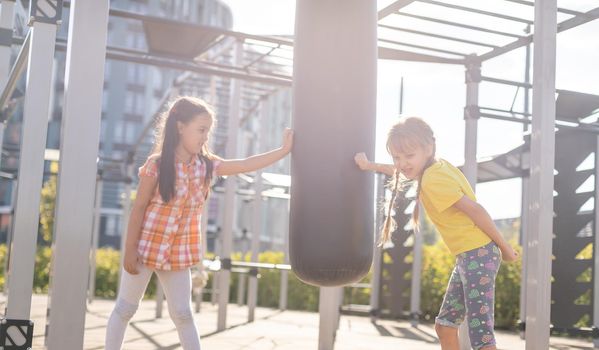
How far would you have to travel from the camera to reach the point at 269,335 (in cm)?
666

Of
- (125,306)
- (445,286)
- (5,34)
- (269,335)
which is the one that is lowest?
(269,335)

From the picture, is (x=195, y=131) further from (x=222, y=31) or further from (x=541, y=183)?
(x=222, y=31)

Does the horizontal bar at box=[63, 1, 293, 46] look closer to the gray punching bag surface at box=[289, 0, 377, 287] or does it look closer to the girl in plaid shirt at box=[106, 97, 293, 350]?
the girl in plaid shirt at box=[106, 97, 293, 350]

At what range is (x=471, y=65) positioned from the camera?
625 cm

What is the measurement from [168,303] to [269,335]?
344cm

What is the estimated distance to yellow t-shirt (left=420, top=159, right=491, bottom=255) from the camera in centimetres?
331

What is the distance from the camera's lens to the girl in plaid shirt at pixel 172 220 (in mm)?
3287

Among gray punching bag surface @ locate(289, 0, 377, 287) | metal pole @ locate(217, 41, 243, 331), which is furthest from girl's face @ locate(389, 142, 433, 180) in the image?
metal pole @ locate(217, 41, 243, 331)

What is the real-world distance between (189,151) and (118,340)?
0.88m

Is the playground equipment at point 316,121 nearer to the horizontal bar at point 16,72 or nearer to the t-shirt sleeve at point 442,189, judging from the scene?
the horizontal bar at point 16,72

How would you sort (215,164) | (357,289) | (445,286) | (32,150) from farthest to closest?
(357,289), (445,286), (32,150), (215,164)

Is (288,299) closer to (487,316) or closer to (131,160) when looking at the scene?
(131,160)

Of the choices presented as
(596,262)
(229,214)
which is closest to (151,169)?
(229,214)

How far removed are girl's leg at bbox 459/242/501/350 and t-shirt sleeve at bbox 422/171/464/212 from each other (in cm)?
27
